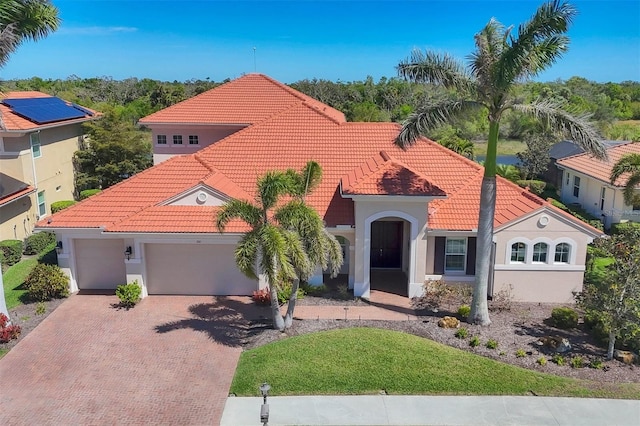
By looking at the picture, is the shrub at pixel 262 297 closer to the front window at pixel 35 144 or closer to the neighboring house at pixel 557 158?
the front window at pixel 35 144

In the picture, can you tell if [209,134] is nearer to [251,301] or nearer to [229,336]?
[251,301]

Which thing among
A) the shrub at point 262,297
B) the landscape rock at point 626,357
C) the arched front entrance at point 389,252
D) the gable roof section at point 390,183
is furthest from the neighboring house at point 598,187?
the shrub at point 262,297

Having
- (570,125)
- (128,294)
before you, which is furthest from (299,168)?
(570,125)

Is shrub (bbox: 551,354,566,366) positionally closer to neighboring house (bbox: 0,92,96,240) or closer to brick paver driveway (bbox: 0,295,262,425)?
brick paver driveway (bbox: 0,295,262,425)

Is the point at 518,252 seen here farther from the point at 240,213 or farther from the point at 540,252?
the point at 240,213

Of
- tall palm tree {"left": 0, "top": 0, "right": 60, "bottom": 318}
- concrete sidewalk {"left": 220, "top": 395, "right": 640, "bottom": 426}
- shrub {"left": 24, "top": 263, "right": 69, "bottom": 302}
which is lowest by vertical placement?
concrete sidewalk {"left": 220, "top": 395, "right": 640, "bottom": 426}

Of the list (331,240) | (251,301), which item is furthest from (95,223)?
(331,240)

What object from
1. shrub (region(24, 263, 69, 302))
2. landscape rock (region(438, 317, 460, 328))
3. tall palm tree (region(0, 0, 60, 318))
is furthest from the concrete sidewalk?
tall palm tree (region(0, 0, 60, 318))
